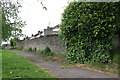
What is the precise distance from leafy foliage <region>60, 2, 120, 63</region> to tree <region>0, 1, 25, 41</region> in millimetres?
3145

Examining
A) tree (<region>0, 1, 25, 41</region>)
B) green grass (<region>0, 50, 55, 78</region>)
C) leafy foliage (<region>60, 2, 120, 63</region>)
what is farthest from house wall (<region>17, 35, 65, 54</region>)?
tree (<region>0, 1, 25, 41</region>)

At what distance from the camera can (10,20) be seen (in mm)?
5367

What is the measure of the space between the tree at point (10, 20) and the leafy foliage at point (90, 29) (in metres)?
3.14

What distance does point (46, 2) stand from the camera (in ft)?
18.5

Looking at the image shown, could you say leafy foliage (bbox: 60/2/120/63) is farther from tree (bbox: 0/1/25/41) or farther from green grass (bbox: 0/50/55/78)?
tree (bbox: 0/1/25/41)

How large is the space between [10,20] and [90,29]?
3.93 metres

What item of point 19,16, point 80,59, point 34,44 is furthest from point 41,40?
point 19,16

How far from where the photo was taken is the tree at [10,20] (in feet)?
16.4

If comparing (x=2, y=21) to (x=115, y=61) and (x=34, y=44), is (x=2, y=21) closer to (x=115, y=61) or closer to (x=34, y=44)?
(x=115, y=61)

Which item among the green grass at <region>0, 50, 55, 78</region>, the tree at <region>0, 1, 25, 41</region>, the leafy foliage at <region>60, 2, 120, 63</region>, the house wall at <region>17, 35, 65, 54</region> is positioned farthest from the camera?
the house wall at <region>17, 35, 65, 54</region>

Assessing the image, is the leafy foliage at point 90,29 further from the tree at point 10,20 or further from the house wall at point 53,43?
the tree at point 10,20

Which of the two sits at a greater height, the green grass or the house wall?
the house wall

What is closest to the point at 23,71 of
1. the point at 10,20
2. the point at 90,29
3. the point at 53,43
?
the point at 10,20

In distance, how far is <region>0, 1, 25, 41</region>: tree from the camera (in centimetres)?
499
